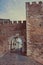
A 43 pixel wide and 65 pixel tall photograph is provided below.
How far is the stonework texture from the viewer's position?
2979mm

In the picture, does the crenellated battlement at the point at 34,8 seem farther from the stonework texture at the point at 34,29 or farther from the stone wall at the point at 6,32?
the stone wall at the point at 6,32

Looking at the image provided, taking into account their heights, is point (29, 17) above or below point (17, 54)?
above

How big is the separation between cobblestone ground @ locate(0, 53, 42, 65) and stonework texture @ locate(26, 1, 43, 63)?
0.38ft

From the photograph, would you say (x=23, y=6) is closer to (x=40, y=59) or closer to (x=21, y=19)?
(x=21, y=19)

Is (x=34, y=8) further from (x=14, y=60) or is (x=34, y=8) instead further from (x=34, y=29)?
(x=14, y=60)

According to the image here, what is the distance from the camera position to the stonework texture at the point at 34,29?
2979 millimetres

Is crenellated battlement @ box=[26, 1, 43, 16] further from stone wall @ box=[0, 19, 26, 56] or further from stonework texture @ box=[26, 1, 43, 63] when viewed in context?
stone wall @ box=[0, 19, 26, 56]

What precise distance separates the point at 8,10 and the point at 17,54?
719mm

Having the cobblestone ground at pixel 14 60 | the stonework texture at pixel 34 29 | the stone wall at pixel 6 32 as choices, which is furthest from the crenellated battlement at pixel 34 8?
the cobblestone ground at pixel 14 60

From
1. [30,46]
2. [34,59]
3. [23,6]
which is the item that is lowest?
[34,59]

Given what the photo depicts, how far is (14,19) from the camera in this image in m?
3.09

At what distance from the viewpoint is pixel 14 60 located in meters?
3.11

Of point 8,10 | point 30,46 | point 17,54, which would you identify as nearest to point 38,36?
point 30,46

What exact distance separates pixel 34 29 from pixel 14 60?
1.96 ft
